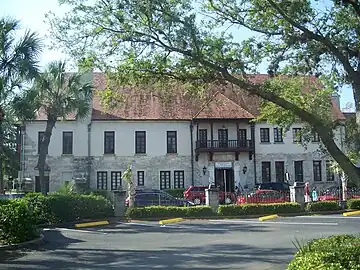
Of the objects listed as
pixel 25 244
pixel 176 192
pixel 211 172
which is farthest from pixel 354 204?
pixel 25 244

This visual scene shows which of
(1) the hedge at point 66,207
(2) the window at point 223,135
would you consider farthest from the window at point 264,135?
(1) the hedge at point 66,207

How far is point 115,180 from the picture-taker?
132 ft

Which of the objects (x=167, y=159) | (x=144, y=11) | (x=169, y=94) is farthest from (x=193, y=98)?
(x=167, y=159)

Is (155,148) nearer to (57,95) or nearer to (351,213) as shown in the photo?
(57,95)

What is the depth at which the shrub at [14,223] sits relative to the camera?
14688mm

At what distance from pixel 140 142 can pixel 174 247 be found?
1058 inches

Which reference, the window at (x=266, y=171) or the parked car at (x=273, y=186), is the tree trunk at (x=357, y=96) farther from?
the window at (x=266, y=171)

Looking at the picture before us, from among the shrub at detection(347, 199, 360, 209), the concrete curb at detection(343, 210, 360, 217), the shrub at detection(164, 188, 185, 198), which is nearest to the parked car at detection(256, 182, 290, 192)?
the shrub at detection(164, 188, 185, 198)

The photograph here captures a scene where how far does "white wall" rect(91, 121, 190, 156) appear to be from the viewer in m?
40.4

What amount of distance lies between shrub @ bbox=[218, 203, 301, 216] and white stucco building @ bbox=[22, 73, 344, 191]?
45.7 ft

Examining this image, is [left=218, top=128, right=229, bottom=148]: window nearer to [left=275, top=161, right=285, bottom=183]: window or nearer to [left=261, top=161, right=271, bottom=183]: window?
[left=261, top=161, right=271, bottom=183]: window

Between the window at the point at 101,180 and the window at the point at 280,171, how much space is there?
1476 centimetres

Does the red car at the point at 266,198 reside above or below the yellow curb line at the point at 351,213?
above

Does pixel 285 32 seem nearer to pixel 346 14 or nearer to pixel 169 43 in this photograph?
pixel 346 14
